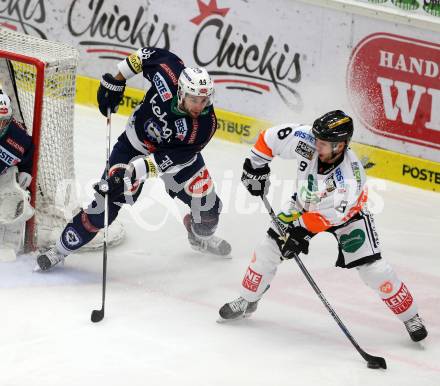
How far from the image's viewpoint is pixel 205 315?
5.45m

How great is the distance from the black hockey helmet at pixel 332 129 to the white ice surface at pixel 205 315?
3.34 feet

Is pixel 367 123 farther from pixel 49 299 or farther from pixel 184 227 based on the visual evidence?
pixel 49 299

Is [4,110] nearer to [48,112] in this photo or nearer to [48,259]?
[48,112]

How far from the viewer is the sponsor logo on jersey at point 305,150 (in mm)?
4996

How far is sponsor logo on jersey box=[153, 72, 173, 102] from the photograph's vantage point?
5.62 metres

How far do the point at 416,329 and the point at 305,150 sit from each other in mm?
1011

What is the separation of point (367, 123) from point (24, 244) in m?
2.70

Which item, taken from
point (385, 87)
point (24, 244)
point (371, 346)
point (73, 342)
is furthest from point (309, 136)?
point (385, 87)

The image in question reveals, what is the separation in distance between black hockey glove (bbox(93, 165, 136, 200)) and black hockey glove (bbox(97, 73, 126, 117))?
23.4 inches

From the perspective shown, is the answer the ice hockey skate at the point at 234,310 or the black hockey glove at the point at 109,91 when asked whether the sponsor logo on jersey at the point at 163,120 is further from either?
the ice hockey skate at the point at 234,310

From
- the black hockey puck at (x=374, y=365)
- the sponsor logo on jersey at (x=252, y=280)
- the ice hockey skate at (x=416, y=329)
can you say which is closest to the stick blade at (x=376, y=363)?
the black hockey puck at (x=374, y=365)

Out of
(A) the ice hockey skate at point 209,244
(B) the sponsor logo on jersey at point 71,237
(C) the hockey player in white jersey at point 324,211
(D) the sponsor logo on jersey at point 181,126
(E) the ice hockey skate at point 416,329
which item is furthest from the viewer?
(A) the ice hockey skate at point 209,244

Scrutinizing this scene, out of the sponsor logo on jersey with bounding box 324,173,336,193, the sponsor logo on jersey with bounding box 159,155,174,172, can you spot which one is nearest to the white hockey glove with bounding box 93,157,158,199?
the sponsor logo on jersey with bounding box 159,155,174,172

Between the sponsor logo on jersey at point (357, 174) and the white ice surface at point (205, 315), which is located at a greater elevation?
the sponsor logo on jersey at point (357, 174)
